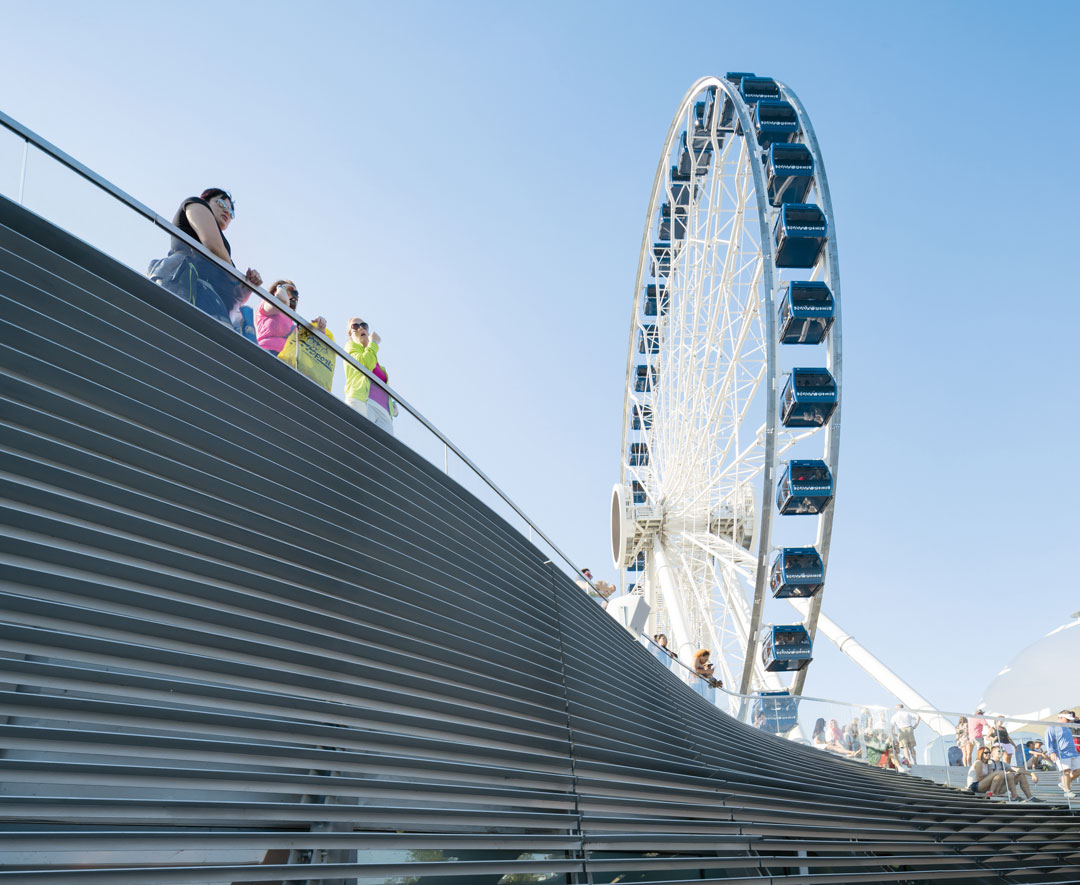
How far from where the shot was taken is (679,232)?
848 inches

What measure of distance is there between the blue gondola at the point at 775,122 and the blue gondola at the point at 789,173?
0.49m

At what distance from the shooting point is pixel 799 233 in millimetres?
14734

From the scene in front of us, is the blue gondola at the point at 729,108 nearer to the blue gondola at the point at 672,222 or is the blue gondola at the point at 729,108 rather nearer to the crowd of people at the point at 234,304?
the blue gondola at the point at 672,222

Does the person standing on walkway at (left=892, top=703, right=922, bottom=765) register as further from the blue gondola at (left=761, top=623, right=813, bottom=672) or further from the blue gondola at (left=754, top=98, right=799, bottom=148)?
the blue gondola at (left=754, top=98, right=799, bottom=148)

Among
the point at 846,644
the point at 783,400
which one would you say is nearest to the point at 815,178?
the point at 783,400

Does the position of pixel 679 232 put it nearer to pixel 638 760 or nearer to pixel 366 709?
pixel 638 760

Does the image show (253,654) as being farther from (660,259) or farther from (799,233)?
(660,259)

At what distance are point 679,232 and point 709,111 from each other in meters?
3.37

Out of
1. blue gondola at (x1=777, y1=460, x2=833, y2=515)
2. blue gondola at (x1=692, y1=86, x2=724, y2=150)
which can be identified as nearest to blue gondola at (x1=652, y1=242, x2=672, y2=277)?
blue gondola at (x1=692, y1=86, x2=724, y2=150)

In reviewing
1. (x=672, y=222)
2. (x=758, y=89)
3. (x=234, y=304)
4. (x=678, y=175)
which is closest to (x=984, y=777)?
(x=234, y=304)

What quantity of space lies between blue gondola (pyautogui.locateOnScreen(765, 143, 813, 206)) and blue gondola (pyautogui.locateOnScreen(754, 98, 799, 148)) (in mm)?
495

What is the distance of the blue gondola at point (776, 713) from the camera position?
1033 centimetres

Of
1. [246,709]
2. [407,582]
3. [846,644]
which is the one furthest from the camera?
[846,644]

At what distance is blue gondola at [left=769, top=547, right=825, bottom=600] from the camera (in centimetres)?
1475
